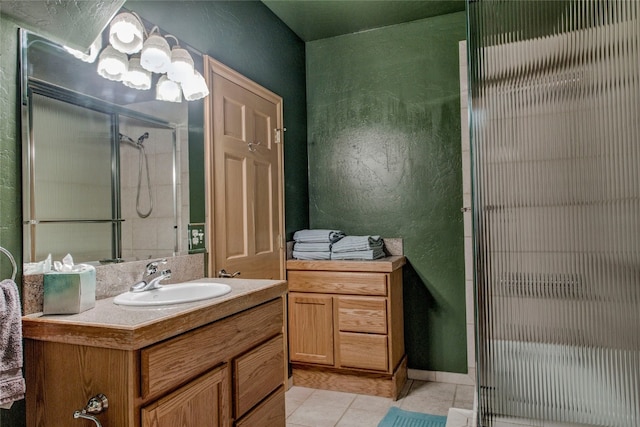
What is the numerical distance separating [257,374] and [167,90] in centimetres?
134

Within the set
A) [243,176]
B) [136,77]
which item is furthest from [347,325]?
[136,77]

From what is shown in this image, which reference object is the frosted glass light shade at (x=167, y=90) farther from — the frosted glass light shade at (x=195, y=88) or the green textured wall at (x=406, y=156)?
the green textured wall at (x=406, y=156)

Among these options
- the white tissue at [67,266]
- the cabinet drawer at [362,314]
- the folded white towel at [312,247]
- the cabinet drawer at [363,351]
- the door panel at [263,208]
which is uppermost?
the door panel at [263,208]

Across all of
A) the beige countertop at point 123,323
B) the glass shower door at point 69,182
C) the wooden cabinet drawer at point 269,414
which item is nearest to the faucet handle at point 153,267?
the glass shower door at point 69,182

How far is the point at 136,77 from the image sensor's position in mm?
1707

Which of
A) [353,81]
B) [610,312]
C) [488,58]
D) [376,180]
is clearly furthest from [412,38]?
[610,312]

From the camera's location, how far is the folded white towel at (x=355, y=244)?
Answer: 8.80 feet

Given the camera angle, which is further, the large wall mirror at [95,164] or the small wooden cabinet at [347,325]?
the small wooden cabinet at [347,325]

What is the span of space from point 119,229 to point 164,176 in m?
0.35

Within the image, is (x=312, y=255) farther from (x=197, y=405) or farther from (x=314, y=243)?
(x=197, y=405)

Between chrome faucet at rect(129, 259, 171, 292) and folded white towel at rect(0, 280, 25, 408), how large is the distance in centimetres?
42

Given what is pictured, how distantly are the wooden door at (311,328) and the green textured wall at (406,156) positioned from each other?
0.67 m

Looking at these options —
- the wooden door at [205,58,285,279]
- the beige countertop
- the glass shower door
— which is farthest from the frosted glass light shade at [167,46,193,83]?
the beige countertop

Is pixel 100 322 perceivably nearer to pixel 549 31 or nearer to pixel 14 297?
pixel 14 297
